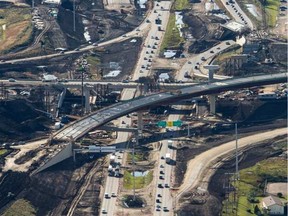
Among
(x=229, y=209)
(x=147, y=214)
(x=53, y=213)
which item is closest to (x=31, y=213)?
(x=53, y=213)

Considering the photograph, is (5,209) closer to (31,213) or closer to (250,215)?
(31,213)

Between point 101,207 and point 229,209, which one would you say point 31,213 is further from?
point 229,209

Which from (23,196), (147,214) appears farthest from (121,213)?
(23,196)

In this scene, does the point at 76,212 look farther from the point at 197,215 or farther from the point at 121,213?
the point at 197,215

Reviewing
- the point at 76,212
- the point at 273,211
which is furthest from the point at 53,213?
the point at 273,211

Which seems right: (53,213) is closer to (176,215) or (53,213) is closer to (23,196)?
(23,196)
